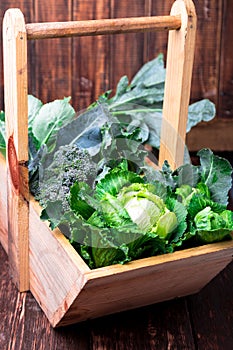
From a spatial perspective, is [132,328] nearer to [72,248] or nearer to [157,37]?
[72,248]

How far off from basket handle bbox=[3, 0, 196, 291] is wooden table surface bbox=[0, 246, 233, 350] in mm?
103

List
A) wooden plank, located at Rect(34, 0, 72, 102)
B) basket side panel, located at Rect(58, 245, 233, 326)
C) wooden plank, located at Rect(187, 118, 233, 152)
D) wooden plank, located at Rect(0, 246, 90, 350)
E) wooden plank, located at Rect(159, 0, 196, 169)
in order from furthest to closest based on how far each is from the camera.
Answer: wooden plank, located at Rect(187, 118, 233, 152)
wooden plank, located at Rect(34, 0, 72, 102)
wooden plank, located at Rect(159, 0, 196, 169)
wooden plank, located at Rect(0, 246, 90, 350)
basket side panel, located at Rect(58, 245, 233, 326)

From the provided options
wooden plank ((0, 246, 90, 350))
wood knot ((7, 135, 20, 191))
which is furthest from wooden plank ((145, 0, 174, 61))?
wooden plank ((0, 246, 90, 350))

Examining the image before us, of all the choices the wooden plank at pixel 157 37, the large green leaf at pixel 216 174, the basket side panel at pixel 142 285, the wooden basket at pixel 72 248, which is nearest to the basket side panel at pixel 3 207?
the wooden basket at pixel 72 248

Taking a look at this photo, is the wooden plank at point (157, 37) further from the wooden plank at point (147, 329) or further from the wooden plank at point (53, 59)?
the wooden plank at point (147, 329)

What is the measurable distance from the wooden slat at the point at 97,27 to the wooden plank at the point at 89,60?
0.75 meters

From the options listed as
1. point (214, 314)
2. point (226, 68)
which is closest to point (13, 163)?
point (214, 314)

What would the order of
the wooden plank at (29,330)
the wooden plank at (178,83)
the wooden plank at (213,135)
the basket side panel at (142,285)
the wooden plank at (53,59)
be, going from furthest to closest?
the wooden plank at (213,135) < the wooden plank at (53,59) < the wooden plank at (178,83) < the wooden plank at (29,330) < the basket side panel at (142,285)

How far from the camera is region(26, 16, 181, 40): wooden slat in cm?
135

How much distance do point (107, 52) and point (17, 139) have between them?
97 cm

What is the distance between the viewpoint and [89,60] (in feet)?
7.42

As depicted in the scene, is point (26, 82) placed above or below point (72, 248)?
above

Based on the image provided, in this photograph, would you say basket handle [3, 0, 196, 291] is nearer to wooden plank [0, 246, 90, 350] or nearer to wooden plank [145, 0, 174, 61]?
wooden plank [0, 246, 90, 350]

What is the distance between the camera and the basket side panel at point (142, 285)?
1.29 metres
